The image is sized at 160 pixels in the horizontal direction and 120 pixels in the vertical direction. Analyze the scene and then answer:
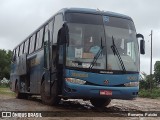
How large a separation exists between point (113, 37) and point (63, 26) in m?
1.80

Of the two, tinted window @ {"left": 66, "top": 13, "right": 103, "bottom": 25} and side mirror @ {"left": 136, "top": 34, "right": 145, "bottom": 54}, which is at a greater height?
tinted window @ {"left": 66, "top": 13, "right": 103, "bottom": 25}

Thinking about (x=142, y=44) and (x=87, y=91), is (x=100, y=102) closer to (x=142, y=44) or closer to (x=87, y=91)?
(x=142, y=44)

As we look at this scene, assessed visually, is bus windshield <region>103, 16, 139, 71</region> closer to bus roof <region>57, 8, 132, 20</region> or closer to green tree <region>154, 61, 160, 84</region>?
bus roof <region>57, 8, 132, 20</region>

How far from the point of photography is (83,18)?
13477mm

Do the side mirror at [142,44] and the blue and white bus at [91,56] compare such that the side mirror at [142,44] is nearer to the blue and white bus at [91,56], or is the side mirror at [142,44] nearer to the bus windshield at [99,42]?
the blue and white bus at [91,56]

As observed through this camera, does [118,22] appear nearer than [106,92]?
No

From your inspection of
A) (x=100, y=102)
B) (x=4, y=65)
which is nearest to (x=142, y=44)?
(x=100, y=102)

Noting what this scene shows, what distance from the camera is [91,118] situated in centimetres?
1080

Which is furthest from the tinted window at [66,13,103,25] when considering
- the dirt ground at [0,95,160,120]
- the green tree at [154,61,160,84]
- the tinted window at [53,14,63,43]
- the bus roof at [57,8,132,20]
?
the green tree at [154,61,160,84]

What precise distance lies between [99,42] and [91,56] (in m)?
0.62

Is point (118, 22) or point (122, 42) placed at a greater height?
point (118, 22)

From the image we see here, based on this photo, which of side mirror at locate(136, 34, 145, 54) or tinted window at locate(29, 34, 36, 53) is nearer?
side mirror at locate(136, 34, 145, 54)

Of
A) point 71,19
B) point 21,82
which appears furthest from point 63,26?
point 21,82

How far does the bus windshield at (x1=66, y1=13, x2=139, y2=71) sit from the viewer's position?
1284cm
